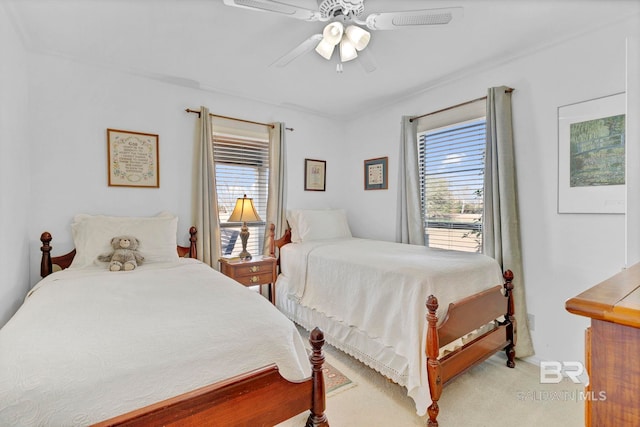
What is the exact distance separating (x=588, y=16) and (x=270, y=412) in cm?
298

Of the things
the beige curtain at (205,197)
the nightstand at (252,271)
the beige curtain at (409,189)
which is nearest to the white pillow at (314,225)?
the nightstand at (252,271)

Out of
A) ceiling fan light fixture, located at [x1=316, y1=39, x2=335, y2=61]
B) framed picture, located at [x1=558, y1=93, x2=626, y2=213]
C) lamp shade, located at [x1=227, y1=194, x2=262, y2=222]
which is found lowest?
lamp shade, located at [x1=227, y1=194, x2=262, y2=222]

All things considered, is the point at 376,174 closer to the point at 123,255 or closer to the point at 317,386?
the point at 123,255

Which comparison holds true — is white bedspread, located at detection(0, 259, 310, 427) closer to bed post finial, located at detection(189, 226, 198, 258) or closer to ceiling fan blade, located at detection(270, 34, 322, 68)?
bed post finial, located at detection(189, 226, 198, 258)

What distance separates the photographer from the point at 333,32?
5.84ft

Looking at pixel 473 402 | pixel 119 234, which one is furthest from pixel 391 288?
pixel 119 234

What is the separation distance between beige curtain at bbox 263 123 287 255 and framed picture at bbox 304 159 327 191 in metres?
0.44

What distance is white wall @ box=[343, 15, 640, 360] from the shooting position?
2.04m

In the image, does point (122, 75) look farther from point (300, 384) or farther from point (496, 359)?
point (496, 359)

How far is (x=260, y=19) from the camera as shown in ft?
6.37

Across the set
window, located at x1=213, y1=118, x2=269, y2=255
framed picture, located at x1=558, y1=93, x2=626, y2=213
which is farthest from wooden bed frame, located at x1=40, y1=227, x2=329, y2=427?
window, located at x1=213, y1=118, x2=269, y2=255

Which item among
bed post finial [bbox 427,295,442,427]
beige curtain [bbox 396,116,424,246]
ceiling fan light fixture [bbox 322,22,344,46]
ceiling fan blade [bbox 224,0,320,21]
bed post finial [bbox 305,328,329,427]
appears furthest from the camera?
beige curtain [bbox 396,116,424,246]

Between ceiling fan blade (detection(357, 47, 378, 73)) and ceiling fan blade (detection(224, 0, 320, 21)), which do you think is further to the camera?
ceiling fan blade (detection(357, 47, 378, 73))

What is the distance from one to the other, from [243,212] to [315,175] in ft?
4.25
